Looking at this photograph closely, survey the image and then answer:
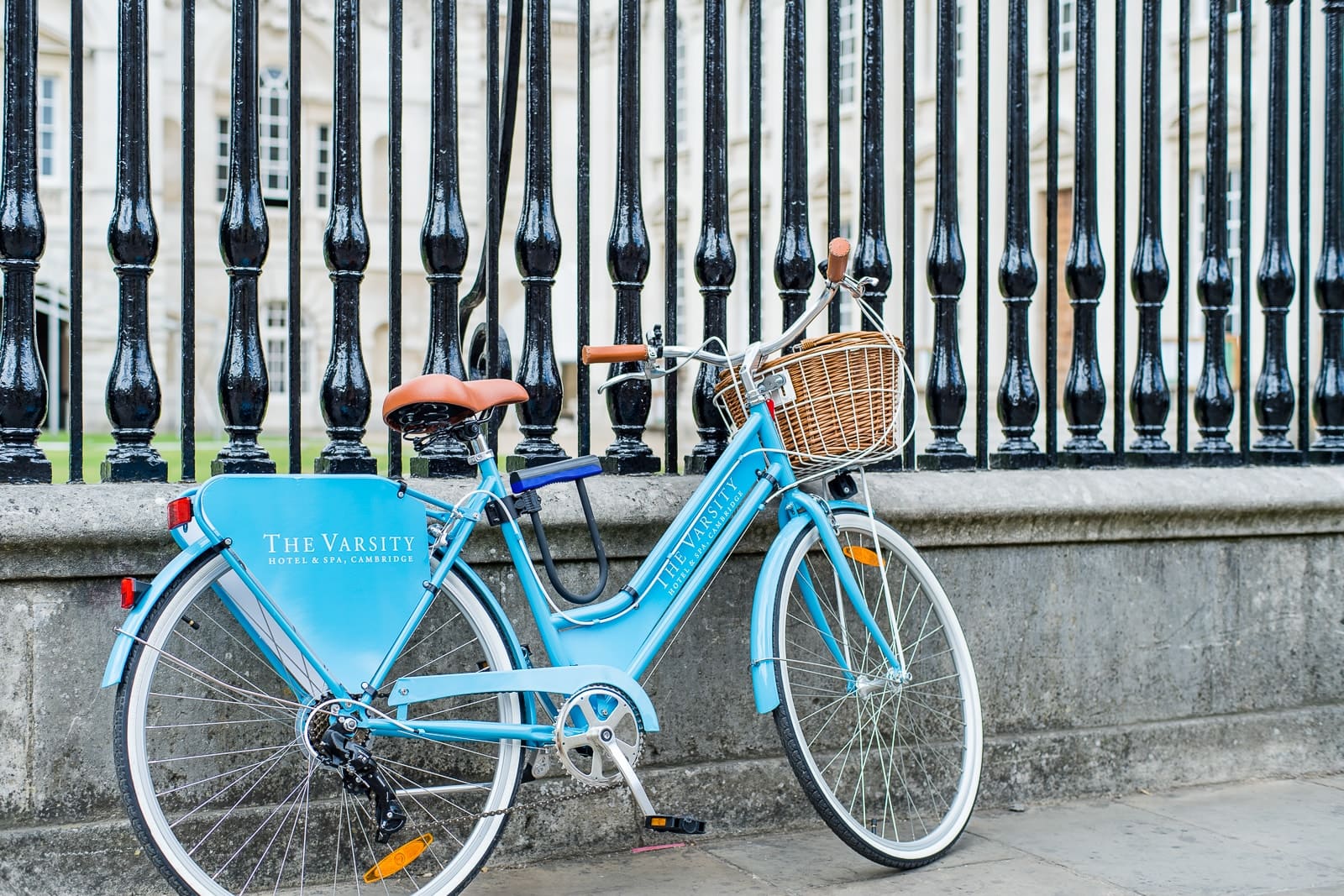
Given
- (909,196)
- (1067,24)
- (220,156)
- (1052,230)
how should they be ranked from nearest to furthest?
(909,196) < (1052,230) < (1067,24) < (220,156)

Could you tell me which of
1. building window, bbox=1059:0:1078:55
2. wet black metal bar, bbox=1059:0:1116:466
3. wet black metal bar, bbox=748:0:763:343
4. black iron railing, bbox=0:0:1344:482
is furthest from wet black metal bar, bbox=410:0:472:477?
building window, bbox=1059:0:1078:55

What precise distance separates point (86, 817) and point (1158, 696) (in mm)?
3216

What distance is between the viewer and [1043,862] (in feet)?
11.9

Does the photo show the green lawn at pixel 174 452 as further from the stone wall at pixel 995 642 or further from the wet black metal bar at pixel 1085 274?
the wet black metal bar at pixel 1085 274

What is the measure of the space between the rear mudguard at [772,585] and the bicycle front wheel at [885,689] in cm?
3

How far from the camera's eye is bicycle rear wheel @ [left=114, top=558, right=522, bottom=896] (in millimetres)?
3199

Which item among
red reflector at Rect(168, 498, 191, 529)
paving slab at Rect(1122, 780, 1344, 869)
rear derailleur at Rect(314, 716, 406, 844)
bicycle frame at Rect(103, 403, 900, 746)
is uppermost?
red reflector at Rect(168, 498, 191, 529)

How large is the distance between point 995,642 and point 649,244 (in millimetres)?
1622

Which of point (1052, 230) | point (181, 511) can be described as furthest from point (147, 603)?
point (1052, 230)

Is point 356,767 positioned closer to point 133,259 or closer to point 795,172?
point 133,259

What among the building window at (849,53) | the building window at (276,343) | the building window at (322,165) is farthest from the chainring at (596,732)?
the building window at (322,165)

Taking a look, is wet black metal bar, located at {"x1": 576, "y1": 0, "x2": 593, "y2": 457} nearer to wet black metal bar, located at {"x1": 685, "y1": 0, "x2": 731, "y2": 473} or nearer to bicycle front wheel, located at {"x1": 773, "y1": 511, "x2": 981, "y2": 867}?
wet black metal bar, located at {"x1": 685, "y1": 0, "x2": 731, "y2": 473}

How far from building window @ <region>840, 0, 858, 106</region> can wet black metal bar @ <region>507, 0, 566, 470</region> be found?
14.8 meters

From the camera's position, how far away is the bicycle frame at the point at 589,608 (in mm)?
3000
